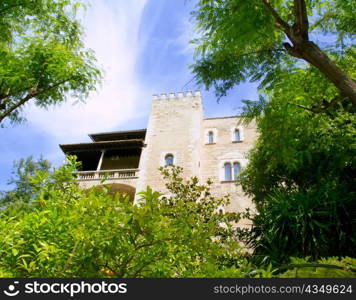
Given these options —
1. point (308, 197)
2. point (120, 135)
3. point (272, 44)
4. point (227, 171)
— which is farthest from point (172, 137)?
point (272, 44)

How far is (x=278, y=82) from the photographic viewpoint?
17.2ft

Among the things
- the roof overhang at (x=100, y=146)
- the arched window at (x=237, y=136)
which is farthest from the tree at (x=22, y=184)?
the arched window at (x=237, y=136)

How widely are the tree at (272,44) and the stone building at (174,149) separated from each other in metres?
12.0

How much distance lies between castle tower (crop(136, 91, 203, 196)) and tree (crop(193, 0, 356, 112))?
12.8 metres

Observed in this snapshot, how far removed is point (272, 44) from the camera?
16.4 feet

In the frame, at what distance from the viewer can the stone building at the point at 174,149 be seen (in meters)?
18.0

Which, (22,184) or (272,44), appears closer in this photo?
(272,44)

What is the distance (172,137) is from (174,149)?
41.5 inches

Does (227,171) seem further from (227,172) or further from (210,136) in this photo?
(210,136)

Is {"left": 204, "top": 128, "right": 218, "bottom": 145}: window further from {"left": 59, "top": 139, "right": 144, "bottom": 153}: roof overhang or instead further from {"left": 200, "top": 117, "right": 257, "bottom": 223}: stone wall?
{"left": 59, "top": 139, "right": 144, "bottom": 153}: roof overhang

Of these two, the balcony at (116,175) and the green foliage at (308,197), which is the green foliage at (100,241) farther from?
the balcony at (116,175)

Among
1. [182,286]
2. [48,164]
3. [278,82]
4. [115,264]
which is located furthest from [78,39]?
[48,164]

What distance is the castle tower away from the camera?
59.5 ft

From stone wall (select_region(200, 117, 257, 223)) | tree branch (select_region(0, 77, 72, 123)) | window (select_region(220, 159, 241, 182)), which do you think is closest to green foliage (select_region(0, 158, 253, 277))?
tree branch (select_region(0, 77, 72, 123))
